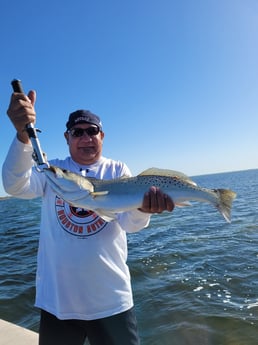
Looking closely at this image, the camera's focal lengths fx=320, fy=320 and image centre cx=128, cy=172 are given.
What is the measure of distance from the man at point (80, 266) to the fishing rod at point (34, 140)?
118mm

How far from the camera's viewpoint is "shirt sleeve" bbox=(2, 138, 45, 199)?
3.18 m

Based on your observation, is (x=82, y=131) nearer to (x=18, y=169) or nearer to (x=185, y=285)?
(x=18, y=169)

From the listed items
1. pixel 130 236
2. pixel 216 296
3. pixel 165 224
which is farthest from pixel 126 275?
pixel 165 224

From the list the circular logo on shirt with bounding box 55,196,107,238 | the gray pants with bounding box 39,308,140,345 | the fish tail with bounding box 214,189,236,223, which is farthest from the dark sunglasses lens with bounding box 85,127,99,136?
the gray pants with bounding box 39,308,140,345

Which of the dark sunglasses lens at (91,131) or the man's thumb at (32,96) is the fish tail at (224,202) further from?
the man's thumb at (32,96)

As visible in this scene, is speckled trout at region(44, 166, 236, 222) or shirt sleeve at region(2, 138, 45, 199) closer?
shirt sleeve at region(2, 138, 45, 199)

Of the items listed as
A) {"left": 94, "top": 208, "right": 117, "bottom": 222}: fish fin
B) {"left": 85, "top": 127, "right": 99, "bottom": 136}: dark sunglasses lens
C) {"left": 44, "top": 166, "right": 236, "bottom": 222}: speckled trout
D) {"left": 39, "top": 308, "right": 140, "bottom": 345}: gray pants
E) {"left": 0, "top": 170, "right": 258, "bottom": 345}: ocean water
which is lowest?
{"left": 0, "top": 170, "right": 258, "bottom": 345}: ocean water

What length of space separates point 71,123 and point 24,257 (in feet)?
40.5

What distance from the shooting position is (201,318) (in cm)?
764

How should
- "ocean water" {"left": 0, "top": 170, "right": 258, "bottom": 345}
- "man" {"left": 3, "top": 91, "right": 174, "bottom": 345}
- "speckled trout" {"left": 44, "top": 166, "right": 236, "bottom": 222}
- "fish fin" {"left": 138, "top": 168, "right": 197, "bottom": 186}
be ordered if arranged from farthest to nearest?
"ocean water" {"left": 0, "top": 170, "right": 258, "bottom": 345} → "fish fin" {"left": 138, "top": 168, "right": 197, "bottom": 186} → "man" {"left": 3, "top": 91, "right": 174, "bottom": 345} → "speckled trout" {"left": 44, "top": 166, "right": 236, "bottom": 222}

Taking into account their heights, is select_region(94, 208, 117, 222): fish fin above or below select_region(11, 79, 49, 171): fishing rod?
below

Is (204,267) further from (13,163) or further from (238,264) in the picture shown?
(13,163)

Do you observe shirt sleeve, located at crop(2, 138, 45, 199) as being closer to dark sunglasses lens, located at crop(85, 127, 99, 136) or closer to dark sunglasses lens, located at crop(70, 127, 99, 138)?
dark sunglasses lens, located at crop(70, 127, 99, 138)

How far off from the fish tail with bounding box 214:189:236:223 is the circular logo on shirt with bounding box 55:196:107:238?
4.74 ft
